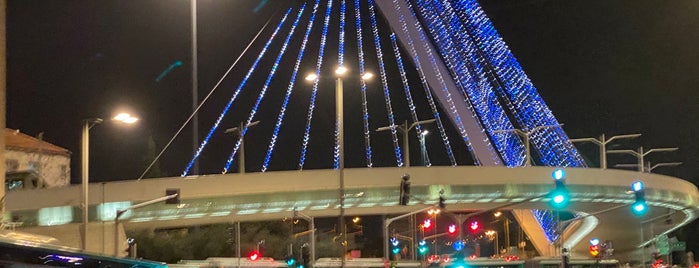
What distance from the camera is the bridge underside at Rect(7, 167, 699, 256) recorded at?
1518 inches

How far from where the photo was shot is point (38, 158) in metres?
71.8

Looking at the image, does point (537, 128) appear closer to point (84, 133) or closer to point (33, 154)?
point (84, 133)

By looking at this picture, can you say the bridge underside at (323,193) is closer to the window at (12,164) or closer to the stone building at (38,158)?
the stone building at (38,158)

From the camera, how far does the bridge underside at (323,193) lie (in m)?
38.6

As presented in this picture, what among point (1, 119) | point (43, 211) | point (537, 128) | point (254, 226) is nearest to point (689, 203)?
point (537, 128)

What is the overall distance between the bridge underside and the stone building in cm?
2384

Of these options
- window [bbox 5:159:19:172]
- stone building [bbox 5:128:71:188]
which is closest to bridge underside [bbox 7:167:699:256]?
stone building [bbox 5:128:71:188]

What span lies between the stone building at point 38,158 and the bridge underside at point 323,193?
23.8 m

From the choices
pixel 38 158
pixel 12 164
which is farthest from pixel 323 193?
pixel 38 158

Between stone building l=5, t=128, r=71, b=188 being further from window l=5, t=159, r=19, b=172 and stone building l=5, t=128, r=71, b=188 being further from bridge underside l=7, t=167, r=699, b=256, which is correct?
bridge underside l=7, t=167, r=699, b=256

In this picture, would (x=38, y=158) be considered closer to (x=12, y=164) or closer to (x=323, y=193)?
(x=12, y=164)

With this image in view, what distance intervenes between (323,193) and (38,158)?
125 ft

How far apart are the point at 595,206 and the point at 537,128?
9825mm

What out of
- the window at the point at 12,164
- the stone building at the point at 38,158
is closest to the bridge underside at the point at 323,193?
the stone building at the point at 38,158
